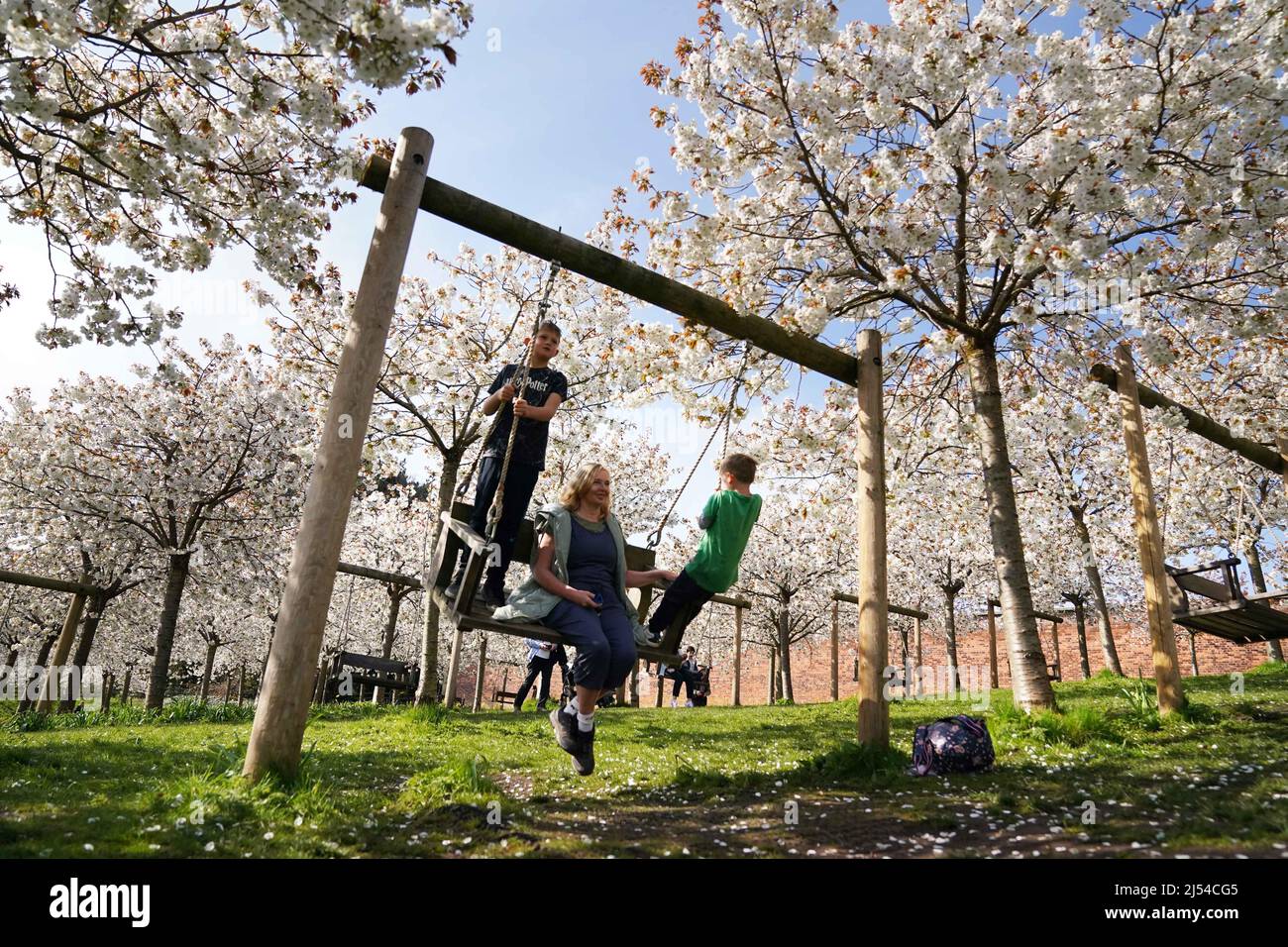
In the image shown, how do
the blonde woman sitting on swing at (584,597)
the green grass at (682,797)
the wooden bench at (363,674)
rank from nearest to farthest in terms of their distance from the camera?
the green grass at (682,797) → the blonde woman sitting on swing at (584,597) → the wooden bench at (363,674)

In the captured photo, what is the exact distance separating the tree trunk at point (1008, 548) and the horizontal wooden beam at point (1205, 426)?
162cm

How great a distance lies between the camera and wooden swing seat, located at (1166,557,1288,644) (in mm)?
8914

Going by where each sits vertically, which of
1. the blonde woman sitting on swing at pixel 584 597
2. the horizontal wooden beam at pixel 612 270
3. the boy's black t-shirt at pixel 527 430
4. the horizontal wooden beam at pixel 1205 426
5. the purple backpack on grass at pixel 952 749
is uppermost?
the horizontal wooden beam at pixel 1205 426

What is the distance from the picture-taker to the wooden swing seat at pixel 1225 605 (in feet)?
29.2

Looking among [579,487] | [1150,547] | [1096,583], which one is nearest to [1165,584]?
[1150,547]

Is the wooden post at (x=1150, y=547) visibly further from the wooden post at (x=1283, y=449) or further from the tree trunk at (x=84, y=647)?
the tree trunk at (x=84, y=647)

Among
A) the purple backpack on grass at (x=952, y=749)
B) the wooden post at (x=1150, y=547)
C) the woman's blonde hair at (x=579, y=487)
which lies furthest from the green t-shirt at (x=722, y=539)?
the wooden post at (x=1150, y=547)

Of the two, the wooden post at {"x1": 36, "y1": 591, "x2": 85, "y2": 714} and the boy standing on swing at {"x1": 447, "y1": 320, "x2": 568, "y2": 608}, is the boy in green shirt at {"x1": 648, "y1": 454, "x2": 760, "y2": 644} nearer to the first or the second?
the boy standing on swing at {"x1": 447, "y1": 320, "x2": 568, "y2": 608}

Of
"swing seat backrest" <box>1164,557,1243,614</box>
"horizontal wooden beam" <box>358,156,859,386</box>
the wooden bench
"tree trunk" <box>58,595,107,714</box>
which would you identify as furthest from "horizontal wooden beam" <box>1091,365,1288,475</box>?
"tree trunk" <box>58,595,107,714</box>

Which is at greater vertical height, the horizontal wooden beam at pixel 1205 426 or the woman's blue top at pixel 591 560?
the horizontal wooden beam at pixel 1205 426

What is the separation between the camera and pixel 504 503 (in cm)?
618

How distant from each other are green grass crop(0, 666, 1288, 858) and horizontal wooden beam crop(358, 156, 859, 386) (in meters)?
3.85
